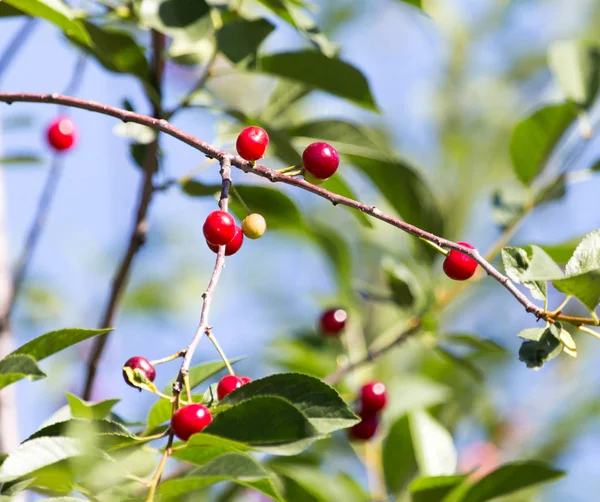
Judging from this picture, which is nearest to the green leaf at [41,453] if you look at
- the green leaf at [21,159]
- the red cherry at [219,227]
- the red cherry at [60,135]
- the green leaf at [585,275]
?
the red cherry at [219,227]

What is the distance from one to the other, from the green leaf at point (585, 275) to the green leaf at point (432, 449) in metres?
0.82

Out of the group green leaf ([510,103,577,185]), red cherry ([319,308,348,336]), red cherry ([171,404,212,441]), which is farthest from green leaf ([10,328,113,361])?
green leaf ([510,103,577,185])

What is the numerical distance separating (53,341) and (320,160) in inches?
16.9

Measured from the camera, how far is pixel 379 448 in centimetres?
218

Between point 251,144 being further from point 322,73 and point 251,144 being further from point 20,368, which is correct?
point 322,73

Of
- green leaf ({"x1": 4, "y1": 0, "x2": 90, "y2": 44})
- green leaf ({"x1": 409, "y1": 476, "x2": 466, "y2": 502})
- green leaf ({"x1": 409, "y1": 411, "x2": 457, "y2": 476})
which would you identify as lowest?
green leaf ({"x1": 409, "y1": 476, "x2": 466, "y2": 502})

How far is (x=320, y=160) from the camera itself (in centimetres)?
107

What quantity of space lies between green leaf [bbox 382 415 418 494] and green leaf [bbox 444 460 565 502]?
36 cm

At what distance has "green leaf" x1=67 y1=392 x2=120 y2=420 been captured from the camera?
44.5 inches

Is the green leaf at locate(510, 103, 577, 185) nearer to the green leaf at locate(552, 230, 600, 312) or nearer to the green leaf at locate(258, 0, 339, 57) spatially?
the green leaf at locate(258, 0, 339, 57)

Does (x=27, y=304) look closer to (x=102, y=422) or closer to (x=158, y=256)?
(x=158, y=256)

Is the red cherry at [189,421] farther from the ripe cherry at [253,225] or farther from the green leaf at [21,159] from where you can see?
the green leaf at [21,159]

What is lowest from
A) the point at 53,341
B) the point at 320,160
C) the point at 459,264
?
the point at 53,341

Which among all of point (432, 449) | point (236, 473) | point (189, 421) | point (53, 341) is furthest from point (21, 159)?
point (236, 473)
